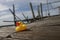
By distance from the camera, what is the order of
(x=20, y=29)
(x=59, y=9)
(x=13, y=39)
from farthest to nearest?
(x=59, y=9) < (x=20, y=29) < (x=13, y=39)

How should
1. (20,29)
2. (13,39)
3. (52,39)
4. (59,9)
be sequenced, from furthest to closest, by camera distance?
(59,9)
(20,29)
(13,39)
(52,39)

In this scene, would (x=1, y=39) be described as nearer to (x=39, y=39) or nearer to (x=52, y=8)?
(x=39, y=39)

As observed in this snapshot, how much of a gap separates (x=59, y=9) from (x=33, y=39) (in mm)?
11191

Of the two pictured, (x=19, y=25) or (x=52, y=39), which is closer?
(x=52, y=39)

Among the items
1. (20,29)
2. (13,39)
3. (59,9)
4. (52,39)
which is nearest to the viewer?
(52,39)

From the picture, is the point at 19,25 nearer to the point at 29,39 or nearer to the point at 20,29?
the point at 20,29

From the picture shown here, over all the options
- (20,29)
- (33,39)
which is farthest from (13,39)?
(20,29)

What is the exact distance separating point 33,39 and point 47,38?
29 cm

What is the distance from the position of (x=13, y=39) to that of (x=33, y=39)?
1.42 ft

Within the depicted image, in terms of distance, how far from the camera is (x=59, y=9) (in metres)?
14.7

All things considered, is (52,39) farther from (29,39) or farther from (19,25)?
(19,25)

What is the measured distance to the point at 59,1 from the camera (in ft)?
50.9

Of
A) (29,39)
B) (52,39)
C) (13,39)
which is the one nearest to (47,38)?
(52,39)

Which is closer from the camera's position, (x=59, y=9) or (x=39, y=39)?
(x=39, y=39)
